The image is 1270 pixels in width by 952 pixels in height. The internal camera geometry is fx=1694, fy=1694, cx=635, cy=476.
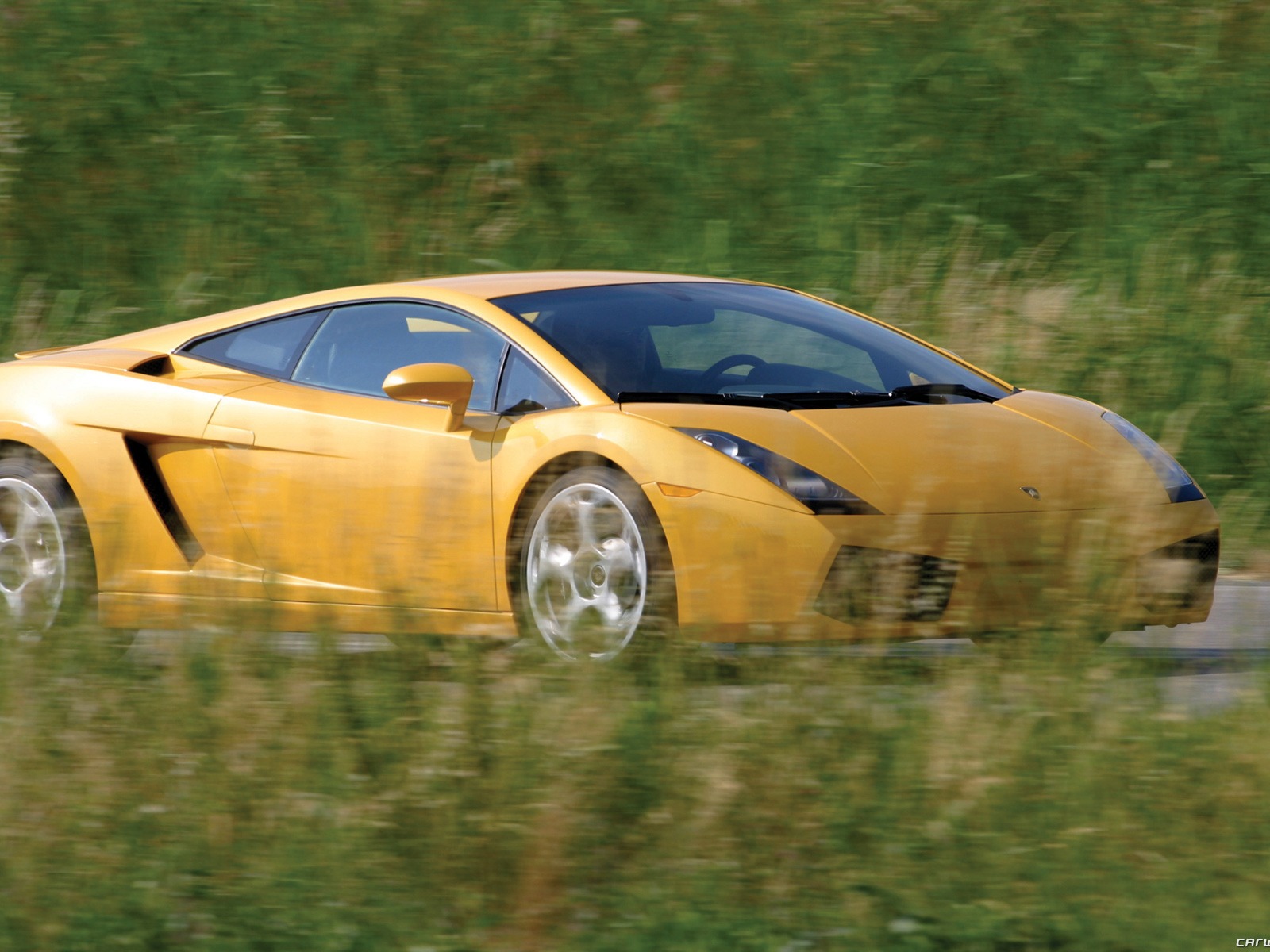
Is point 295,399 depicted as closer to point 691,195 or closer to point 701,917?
point 701,917

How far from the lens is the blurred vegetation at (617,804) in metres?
3.01

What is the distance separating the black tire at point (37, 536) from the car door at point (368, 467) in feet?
1.72

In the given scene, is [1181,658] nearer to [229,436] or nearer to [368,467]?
[368,467]

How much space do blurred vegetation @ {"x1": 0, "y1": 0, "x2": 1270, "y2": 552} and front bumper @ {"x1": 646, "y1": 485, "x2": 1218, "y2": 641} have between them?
476 cm

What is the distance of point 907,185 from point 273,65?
189 inches

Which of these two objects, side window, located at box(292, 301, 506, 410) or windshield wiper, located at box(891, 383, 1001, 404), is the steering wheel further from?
side window, located at box(292, 301, 506, 410)

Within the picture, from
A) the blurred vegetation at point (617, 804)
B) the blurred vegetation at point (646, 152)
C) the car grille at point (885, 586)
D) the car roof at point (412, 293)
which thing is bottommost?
the blurred vegetation at point (617, 804)

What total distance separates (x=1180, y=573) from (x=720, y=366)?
1.63 m

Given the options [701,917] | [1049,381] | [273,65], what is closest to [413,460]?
[701,917]

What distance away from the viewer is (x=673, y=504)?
458 cm

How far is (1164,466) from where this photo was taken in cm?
526

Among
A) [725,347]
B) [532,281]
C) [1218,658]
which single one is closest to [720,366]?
[725,347]

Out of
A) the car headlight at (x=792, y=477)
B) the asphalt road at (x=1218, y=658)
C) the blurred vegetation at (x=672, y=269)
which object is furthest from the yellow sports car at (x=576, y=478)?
the blurred vegetation at (x=672, y=269)

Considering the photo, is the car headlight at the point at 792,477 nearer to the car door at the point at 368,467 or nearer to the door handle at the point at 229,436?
the car door at the point at 368,467
